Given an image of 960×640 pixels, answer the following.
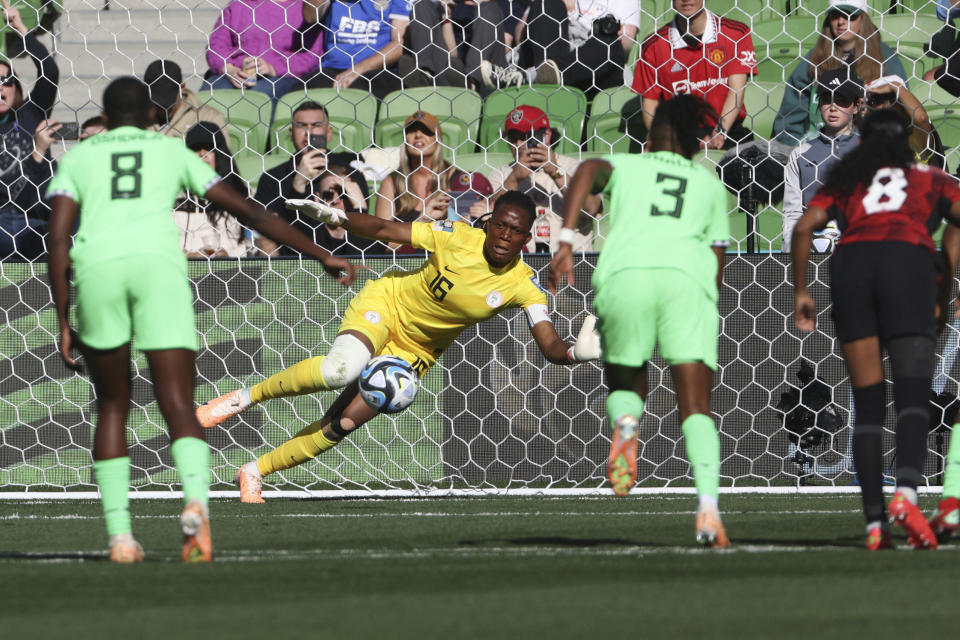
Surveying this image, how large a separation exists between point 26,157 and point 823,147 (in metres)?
5.35

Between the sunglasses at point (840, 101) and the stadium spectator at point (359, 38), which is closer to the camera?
the sunglasses at point (840, 101)

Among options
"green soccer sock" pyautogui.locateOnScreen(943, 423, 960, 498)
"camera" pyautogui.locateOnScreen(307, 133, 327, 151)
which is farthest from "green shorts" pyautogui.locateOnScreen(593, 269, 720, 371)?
"camera" pyautogui.locateOnScreen(307, 133, 327, 151)

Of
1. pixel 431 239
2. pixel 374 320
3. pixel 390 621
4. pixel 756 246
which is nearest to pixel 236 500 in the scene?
pixel 374 320

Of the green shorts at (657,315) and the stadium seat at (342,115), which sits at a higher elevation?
the stadium seat at (342,115)

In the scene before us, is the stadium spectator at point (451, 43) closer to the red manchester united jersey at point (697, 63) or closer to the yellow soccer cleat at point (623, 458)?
the red manchester united jersey at point (697, 63)

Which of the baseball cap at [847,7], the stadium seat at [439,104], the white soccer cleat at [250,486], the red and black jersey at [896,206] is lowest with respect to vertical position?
the white soccer cleat at [250,486]

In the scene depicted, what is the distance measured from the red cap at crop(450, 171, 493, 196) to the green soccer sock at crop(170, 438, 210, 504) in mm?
5138

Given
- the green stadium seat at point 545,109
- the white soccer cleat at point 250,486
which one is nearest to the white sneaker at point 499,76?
the green stadium seat at point 545,109

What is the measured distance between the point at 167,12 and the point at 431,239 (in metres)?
5.37

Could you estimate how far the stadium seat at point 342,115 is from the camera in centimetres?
1005

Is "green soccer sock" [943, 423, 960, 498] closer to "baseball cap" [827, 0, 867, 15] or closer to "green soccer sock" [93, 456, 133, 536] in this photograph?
Result: "green soccer sock" [93, 456, 133, 536]

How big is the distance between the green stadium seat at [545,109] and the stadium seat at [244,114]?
161 centimetres

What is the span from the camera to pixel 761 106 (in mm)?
10117

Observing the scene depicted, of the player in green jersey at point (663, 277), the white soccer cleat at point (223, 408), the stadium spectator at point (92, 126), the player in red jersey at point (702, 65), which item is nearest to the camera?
the player in green jersey at point (663, 277)
